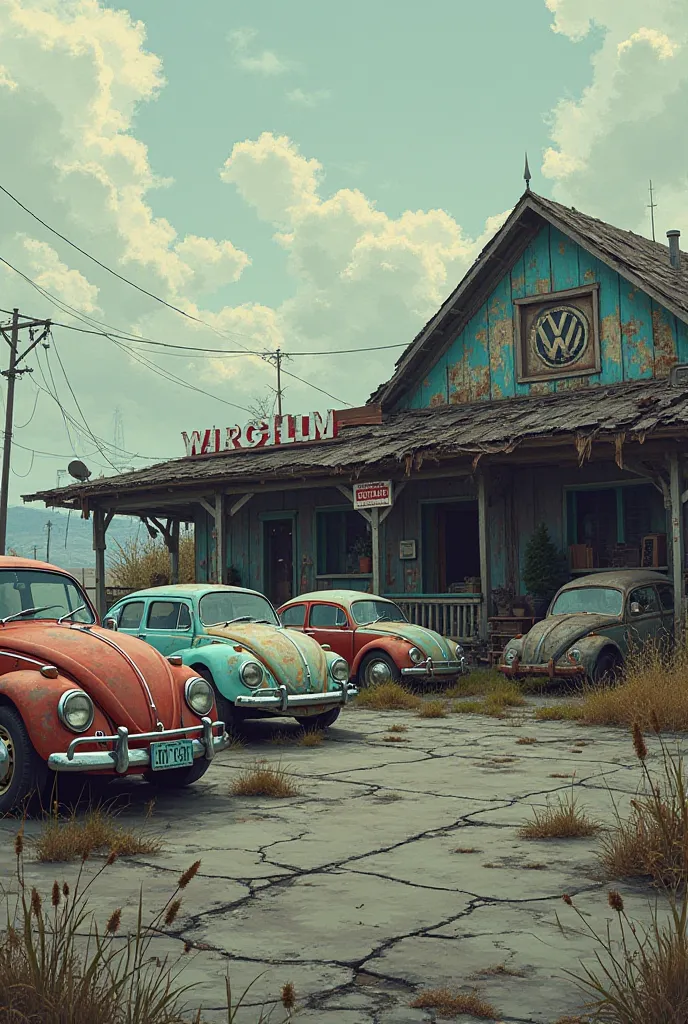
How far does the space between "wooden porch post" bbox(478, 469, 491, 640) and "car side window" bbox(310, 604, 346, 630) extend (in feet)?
11.8

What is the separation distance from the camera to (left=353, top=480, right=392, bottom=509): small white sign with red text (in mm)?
19094

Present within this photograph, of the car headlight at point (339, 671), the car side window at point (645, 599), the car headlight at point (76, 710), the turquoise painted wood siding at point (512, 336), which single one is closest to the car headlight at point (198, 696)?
the car headlight at point (76, 710)

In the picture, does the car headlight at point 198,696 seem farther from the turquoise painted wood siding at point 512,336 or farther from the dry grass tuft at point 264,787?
the turquoise painted wood siding at point 512,336

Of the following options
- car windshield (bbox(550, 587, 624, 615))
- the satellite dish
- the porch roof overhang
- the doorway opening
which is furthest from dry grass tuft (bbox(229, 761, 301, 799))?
the satellite dish

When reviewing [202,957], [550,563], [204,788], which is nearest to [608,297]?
[550,563]

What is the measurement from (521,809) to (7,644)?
3722 millimetres

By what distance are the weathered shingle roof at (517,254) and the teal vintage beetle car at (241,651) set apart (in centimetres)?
991

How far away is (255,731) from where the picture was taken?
1179 cm

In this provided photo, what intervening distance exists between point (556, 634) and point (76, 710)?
8.78m

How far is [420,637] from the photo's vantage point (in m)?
15.2

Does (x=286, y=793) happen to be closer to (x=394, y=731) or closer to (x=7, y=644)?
(x=7, y=644)

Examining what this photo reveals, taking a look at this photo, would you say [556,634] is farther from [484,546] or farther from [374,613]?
[484,546]

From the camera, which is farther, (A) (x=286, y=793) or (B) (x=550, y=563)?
(B) (x=550, y=563)

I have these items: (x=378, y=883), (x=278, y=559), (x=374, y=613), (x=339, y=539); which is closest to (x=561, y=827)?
(x=378, y=883)
